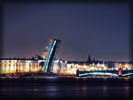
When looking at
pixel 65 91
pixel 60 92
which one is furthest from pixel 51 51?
pixel 60 92

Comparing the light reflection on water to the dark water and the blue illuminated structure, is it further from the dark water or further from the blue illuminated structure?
the blue illuminated structure

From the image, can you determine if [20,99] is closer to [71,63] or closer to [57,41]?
[57,41]

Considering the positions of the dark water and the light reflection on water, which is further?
the light reflection on water

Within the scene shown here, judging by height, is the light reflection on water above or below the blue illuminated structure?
below

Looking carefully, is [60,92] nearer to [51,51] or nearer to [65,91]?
[65,91]

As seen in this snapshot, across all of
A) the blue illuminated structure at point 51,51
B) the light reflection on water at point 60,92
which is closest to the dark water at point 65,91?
the light reflection on water at point 60,92

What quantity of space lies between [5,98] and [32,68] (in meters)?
74.3

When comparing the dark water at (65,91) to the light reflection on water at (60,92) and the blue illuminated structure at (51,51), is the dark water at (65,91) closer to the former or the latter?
the light reflection on water at (60,92)

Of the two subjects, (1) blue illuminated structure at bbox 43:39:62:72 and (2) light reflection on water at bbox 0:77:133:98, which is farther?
(1) blue illuminated structure at bbox 43:39:62:72

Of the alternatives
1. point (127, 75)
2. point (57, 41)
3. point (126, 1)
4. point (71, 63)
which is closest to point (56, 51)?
point (57, 41)

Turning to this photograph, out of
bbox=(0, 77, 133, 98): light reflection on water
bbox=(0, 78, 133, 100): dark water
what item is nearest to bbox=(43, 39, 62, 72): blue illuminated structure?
bbox=(0, 78, 133, 100): dark water

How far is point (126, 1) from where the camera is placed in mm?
8328

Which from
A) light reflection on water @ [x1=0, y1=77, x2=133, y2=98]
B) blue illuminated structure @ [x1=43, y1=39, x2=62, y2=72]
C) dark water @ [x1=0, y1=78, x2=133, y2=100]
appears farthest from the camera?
blue illuminated structure @ [x1=43, y1=39, x2=62, y2=72]

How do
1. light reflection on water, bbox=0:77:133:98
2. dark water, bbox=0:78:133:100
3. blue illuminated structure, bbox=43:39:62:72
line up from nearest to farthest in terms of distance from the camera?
dark water, bbox=0:78:133:100
light reflection on water, bbox=0:77:133:98
blue illuminated structure, bbox=43:39:62:72
